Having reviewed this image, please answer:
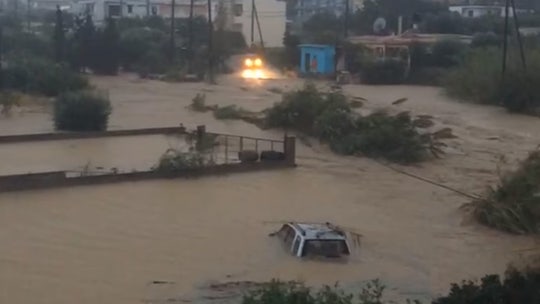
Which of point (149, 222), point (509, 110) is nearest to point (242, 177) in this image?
point (149, 222)

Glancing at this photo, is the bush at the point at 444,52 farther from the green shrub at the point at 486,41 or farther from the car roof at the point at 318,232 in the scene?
the car roof at the point at 318,232

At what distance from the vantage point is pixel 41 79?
38281 millimetres

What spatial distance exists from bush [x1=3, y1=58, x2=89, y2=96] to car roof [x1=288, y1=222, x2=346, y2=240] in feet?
80.0

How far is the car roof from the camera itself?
43.8 feet

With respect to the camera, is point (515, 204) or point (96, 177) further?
point (96, 177)

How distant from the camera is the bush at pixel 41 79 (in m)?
38.0

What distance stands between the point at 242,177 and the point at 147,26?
46.5 m

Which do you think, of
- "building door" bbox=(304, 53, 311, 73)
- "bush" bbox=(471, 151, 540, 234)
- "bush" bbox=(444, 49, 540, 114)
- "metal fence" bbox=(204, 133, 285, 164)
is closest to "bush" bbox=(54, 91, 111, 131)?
"metal fence" bbox=(204, 133, 285, 164)

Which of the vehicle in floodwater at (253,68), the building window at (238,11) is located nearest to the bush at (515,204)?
the vehicle in floodwater at (253,68)

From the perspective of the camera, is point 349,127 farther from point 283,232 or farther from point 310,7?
point 310,7

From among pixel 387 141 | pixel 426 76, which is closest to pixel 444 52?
pixel 426 76

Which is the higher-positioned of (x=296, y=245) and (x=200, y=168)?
(x=200, y=168)

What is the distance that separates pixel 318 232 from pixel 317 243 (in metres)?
0.31

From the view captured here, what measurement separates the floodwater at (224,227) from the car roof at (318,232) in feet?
1.29
